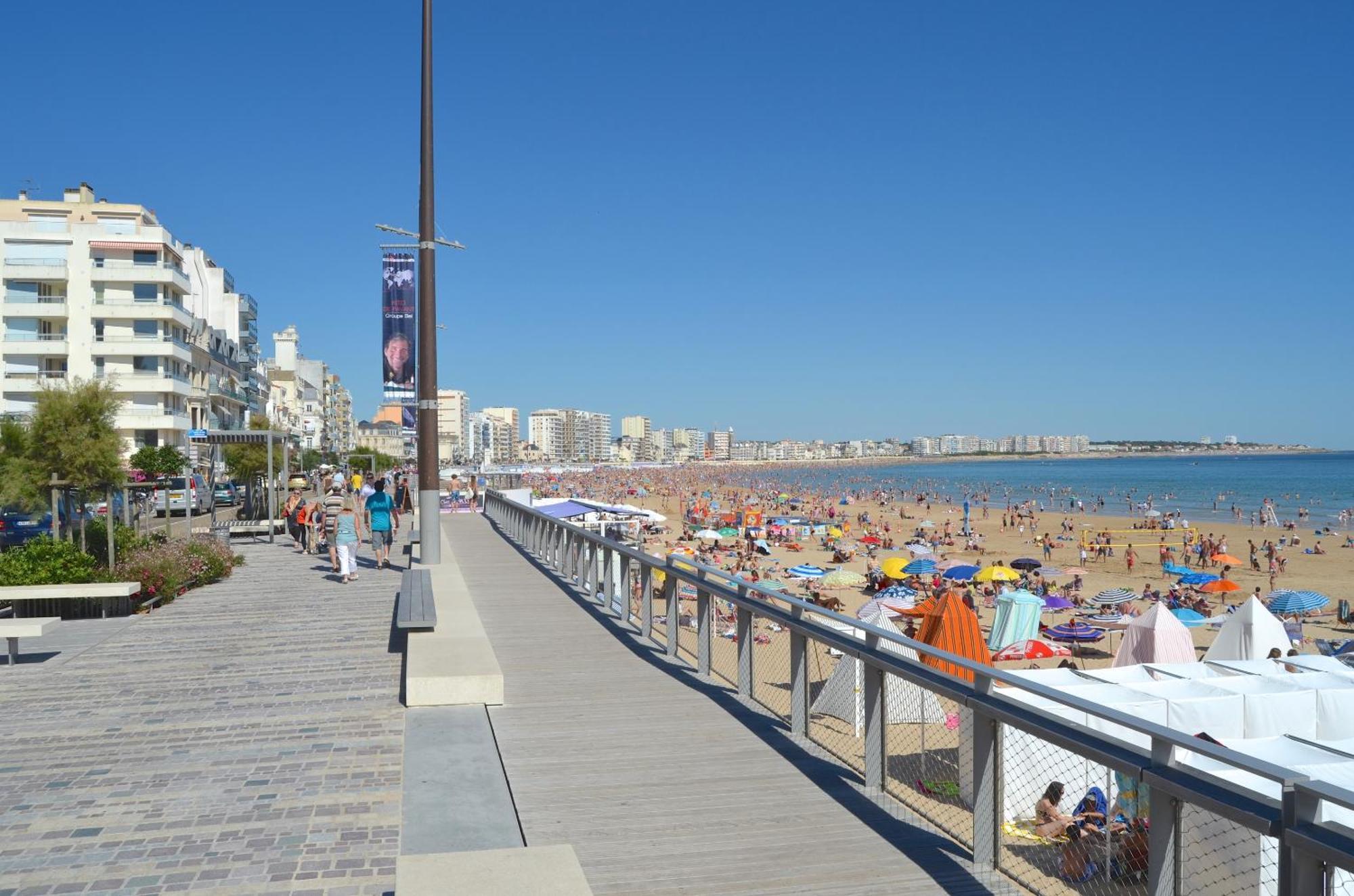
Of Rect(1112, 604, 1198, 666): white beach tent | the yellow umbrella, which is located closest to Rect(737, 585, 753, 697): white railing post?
Rect(1112, 604, 1198, 666): white beach tent

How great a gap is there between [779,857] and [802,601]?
2.32 metres

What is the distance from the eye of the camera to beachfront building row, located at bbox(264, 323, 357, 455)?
108125mm

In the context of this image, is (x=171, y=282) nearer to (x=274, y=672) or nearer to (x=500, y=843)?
(x=274, y=672)

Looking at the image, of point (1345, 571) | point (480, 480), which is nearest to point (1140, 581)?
point (1345, 571)

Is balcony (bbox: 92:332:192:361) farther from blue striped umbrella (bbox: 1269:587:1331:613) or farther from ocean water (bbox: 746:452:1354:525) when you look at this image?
ocean water (bbox: 746:452:1354:525)

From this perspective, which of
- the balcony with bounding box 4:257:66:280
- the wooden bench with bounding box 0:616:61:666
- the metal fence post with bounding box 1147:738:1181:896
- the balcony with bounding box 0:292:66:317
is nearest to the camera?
the metal fence post with bounding box 1147:738:1181:896

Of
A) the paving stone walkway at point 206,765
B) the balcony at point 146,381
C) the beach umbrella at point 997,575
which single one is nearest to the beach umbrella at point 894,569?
the beach umbrella at point 997,575

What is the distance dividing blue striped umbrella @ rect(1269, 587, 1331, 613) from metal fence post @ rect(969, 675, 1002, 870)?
79.0 ft

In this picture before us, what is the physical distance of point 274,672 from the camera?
343 inches

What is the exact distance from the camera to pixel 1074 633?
21078 mm

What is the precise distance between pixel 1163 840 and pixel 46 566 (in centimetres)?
1304

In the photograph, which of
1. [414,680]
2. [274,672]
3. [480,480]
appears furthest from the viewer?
[480,480]

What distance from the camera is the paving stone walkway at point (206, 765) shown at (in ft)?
14.5

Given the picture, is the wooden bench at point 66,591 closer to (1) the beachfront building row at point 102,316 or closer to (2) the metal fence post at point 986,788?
(2) the metal fence post at point 986,788
